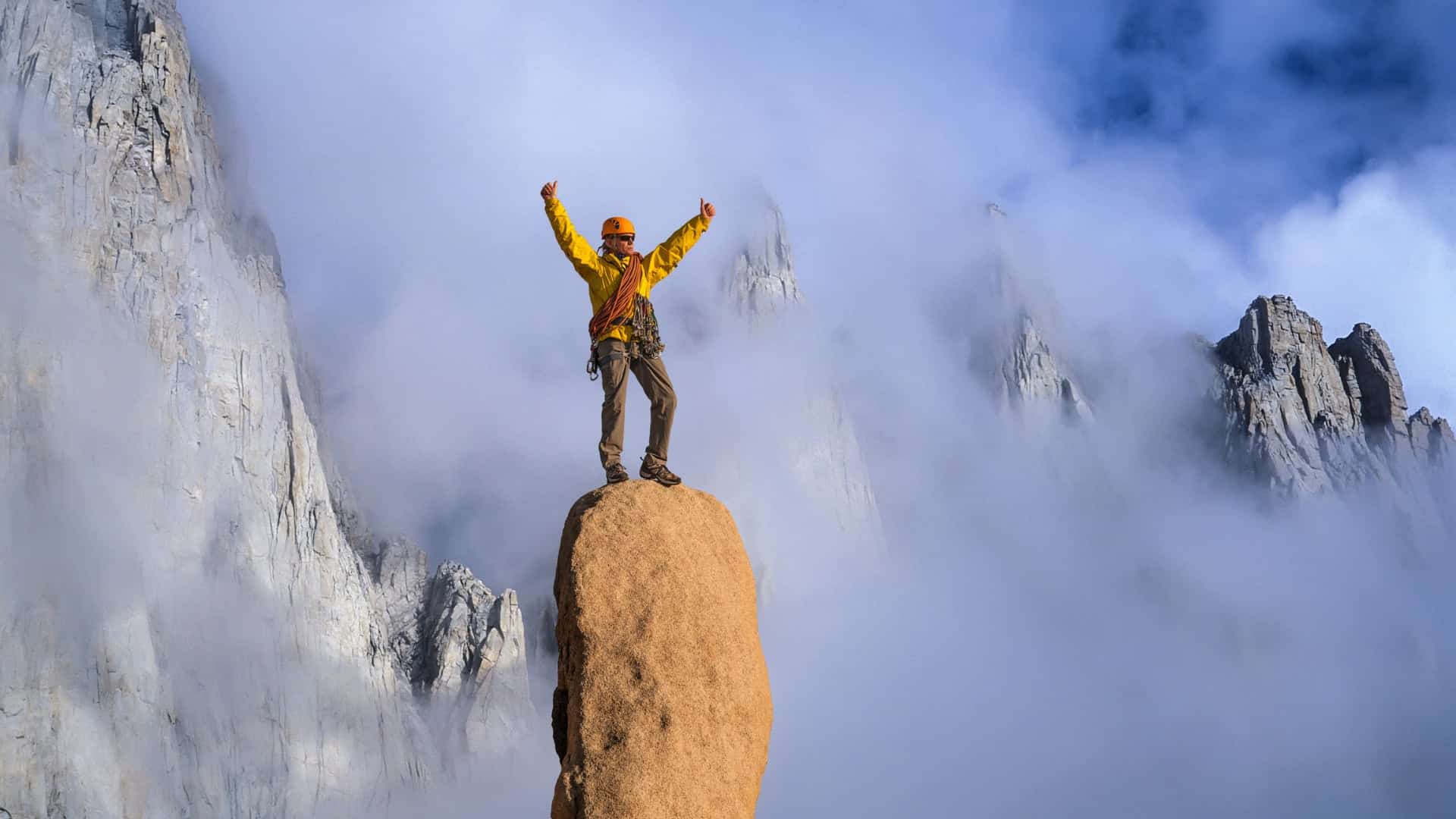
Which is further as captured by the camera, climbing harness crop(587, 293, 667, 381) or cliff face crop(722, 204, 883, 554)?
cliff face crop(722, 204, 883, 554)

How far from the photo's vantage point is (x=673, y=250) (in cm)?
1150

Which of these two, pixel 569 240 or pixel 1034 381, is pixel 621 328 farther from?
pixel 1034 381

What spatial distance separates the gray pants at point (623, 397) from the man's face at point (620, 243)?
963mm

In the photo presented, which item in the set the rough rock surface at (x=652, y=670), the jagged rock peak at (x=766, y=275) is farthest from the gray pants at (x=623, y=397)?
the jagged rock peak at (x=766, y=275)

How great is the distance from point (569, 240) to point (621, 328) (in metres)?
1.00

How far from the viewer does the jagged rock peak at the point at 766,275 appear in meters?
83.8

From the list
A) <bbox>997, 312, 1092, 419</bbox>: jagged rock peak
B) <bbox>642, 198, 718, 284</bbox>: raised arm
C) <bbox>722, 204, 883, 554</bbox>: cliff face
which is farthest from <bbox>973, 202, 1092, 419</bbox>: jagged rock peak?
<bbox>642, 198, 718, 284</bbox>: raised arm

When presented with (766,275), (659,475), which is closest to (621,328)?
(659,475)

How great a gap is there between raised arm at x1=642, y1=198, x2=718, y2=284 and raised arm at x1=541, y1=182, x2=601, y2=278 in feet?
1.83

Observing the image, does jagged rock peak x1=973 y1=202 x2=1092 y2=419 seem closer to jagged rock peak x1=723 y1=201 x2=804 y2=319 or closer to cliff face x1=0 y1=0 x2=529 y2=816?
jagged rock peak x1=723 y1=201 x2=804 y2=319

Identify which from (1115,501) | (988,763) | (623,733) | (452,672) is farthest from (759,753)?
(1115,501)

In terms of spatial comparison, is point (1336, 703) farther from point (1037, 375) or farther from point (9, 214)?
point (9, 214)

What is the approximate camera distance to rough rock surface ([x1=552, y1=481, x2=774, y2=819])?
29.7 ft

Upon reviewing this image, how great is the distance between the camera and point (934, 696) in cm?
7975
